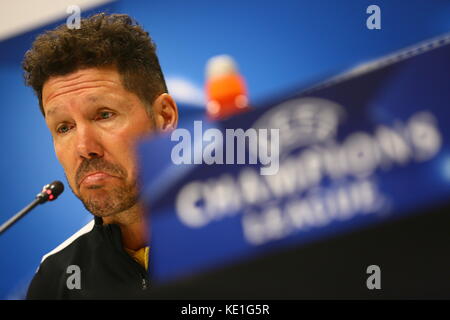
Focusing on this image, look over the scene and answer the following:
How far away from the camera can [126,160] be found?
1.79m

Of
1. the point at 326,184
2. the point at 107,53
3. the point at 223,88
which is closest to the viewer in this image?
the point at 326,184

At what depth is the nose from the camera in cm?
177

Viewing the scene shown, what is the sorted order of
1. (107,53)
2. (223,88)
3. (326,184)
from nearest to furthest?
(326,184) → (223,88) → (107,53)

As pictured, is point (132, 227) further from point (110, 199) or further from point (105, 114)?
point (105, 114)

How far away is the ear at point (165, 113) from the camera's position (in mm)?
1847

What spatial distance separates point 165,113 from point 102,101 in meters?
0.19

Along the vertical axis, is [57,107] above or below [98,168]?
above

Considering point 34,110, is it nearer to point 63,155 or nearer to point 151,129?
point 63,155

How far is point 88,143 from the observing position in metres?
1.77

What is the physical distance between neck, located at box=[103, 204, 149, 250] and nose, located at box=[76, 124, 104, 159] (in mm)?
206

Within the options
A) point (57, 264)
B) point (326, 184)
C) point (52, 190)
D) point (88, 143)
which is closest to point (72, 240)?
point (57, 264)

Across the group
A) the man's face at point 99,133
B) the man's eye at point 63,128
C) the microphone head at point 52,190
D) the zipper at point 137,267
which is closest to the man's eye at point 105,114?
the man's face at point 99,133

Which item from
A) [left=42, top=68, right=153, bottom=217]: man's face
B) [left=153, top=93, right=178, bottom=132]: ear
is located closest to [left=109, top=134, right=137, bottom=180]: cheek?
[left=42, top=68, right=153, bottom=217]: man's face

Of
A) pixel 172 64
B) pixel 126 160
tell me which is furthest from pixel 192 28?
pixel 126 160
